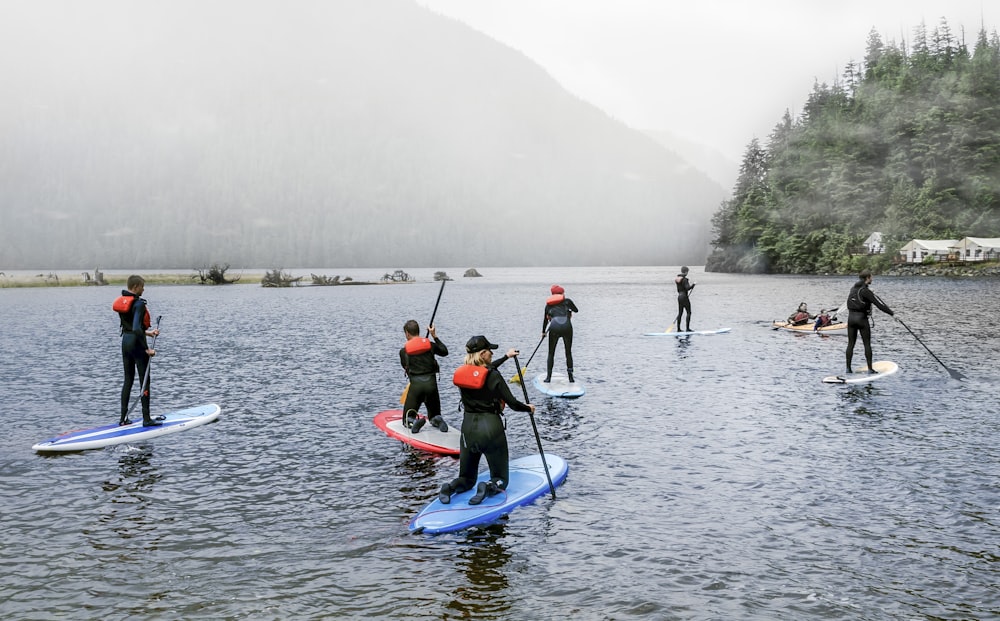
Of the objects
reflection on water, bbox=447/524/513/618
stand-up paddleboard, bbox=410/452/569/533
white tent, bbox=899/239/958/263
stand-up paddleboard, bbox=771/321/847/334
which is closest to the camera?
reflection on water, bbox=447/524/513/618

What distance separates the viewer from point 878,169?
15338 cm

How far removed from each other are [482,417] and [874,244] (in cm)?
14653

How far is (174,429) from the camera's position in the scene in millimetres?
17547

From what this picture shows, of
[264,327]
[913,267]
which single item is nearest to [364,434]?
[264,327]

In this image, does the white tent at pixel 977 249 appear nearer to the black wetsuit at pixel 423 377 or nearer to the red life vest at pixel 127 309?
the black wetsuit at pixel 423 377

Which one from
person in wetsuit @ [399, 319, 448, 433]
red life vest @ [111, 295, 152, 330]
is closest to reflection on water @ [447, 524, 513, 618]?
person in wetsuit @ [399, 319, 448, 433]

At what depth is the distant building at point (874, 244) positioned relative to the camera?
135500 millimetres

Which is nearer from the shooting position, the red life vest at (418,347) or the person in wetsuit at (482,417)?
the person in wetsuit at (482,417)

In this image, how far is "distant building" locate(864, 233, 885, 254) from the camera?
135500 mm

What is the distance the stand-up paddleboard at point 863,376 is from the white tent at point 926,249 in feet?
385

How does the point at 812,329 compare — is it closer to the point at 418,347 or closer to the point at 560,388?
the point at 560,388

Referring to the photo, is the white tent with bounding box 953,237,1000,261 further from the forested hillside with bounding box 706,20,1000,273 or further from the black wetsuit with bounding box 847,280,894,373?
the black wetsuit with bounding box 847,280,894,373

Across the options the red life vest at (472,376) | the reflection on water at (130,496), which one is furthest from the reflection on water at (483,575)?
the reflection on water at (130,496)

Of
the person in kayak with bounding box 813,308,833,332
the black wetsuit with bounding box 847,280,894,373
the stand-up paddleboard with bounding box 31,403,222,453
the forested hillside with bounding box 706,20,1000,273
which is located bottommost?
the stand-up paddleboard with bounding box 31,403,222,453
